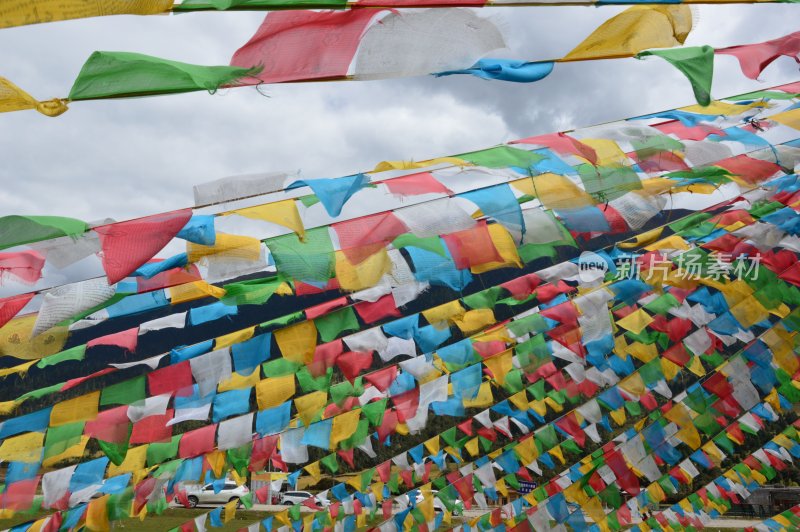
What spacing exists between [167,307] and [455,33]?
3300mm

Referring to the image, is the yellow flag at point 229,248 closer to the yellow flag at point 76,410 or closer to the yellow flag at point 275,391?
the yellow flag at point 76,410

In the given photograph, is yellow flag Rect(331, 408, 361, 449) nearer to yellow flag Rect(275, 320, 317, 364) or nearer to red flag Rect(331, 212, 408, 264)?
yellow flag Rect(275, 320, 317, 364)

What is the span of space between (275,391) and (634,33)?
4.83m

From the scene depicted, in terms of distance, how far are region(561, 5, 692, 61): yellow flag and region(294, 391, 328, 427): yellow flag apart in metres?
5.37

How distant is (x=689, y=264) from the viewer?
6750mm

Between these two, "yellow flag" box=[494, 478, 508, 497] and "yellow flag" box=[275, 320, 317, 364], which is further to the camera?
"yellow flag" box=[494, 478, 508, 497]

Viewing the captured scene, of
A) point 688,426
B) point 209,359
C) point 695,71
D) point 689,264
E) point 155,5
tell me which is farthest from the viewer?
point 688,426

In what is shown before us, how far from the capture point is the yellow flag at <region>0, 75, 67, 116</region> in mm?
2166

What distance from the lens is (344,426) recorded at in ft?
27.3

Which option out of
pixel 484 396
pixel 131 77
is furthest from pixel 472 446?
pixel 131 77

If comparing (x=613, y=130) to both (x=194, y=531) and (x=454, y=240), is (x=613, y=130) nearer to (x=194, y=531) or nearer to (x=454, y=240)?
(x=454, y=240)

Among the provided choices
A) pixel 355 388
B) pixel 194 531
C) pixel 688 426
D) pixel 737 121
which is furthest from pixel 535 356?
pixel 194 531

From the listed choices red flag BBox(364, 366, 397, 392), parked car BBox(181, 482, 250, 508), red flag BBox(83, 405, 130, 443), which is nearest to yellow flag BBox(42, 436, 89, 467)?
red flag BBox(83, 405, 130, 443)

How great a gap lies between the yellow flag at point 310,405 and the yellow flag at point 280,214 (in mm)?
4016
